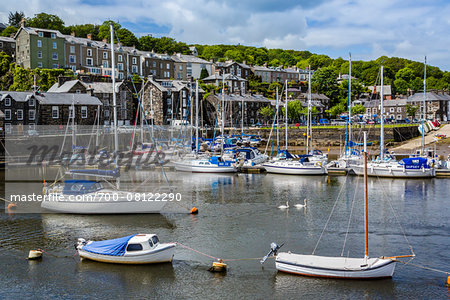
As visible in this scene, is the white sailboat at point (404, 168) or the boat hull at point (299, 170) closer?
the white sailboat at point (404, 168)

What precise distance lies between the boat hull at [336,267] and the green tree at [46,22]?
106 m

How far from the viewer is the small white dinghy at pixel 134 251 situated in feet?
71.5

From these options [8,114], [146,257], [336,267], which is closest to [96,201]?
[146,257]

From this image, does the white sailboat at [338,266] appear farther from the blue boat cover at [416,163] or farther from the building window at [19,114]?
the building window at [19,114]

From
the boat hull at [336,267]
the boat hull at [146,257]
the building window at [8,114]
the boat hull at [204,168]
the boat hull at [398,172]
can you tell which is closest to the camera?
the boat hull at [336,267]

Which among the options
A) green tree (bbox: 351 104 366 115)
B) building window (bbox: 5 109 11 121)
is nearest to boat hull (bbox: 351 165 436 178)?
building window (bbox: 5 109 11 121)

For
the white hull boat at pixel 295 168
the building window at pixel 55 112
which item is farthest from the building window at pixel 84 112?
the white hull boat at pixel 295 168

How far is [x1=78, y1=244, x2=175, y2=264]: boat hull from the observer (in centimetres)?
2175

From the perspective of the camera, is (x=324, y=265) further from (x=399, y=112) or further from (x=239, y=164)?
(x=399, y=112)

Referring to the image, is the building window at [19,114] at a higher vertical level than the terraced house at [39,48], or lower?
lower

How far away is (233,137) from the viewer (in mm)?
81875

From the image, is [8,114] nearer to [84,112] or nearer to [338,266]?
[84,112]

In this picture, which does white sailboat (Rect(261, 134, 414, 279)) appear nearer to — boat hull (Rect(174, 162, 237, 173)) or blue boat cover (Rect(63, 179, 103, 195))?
blue boat cover (Rect(63, 179, 103, 195))

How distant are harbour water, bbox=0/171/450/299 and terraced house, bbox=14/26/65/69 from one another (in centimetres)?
5603
